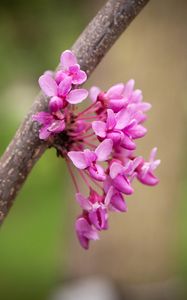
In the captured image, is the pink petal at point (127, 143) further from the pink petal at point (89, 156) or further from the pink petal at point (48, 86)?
the pink petal at point (48, 86)

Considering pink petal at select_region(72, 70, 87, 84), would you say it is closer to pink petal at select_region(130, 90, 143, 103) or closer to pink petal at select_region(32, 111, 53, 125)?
pink petal at select_region(32, 111, 53, 125)

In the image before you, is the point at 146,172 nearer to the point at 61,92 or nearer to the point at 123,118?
the point at 123,118

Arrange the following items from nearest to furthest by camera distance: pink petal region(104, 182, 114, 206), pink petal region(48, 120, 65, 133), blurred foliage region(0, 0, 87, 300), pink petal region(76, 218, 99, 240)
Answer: pink petal region(48, 120, 65, 133) < pink petal region(104, 182, 114, 206) < pink petal region(76, 218, 99, 240) < blurred foliage region(0, 0, 87, 300)

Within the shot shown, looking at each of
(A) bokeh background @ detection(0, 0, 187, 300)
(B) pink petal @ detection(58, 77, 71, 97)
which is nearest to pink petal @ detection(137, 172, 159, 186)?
(B) pink petal @ detection(58, 77, 71, 97)

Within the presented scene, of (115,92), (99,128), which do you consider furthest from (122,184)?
(115,92)

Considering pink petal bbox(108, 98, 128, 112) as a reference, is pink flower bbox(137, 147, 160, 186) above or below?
below

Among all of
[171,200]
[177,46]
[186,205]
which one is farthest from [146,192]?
[186,205]

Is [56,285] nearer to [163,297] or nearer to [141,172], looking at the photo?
[163,297]

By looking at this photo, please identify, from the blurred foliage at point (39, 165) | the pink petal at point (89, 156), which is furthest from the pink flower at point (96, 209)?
the blurred foliage at point (39, 165)
